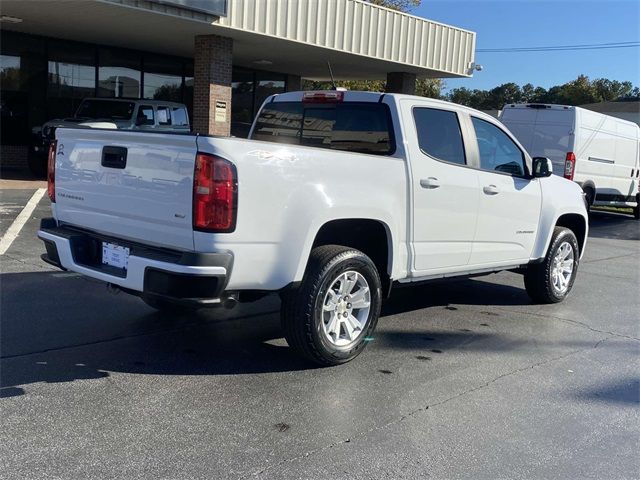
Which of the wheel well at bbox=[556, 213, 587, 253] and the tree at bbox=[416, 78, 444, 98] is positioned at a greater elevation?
the tree at bbox=[416, 78, 444, 98]

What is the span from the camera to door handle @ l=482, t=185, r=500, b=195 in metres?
5.81

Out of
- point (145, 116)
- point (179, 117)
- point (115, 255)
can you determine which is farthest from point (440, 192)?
point (179, 117)

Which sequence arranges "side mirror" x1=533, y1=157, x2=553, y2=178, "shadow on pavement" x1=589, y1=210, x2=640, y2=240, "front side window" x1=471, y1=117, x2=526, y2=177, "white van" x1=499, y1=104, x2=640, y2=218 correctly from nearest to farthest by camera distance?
"front side window" x1=471, y1=117, x2=526, y2=177
"side mirror" x1=533, y1=157, x2=553, y2=178
"white van" x1=499, y1=104, x2=640, y2=218
"shadow on pavement" x1=589, y1=210, x2=640, y2=240

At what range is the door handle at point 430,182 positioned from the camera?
5.15m

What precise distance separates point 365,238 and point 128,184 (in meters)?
1.86

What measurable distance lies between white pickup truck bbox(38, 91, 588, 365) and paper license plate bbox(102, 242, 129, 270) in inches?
0.8

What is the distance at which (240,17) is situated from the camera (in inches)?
563

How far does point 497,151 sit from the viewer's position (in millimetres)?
6180

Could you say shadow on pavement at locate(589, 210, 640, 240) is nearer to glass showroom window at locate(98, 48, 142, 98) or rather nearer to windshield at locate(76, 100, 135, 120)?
windshield at locate(76, 100, 135, 120)

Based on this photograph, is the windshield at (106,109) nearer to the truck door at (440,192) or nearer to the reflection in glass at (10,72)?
the reflection in glass at (10,72)

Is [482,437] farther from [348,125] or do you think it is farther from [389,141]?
[348,125]

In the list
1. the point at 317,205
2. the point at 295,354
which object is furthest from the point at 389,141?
the point at 295,354

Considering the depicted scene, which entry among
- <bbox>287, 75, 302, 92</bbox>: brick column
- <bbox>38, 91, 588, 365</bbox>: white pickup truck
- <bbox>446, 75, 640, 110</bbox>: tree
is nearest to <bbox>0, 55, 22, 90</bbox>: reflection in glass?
<bbox>287, 75, 302, 92</bbox>: brick column

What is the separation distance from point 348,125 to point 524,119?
10.4 m
